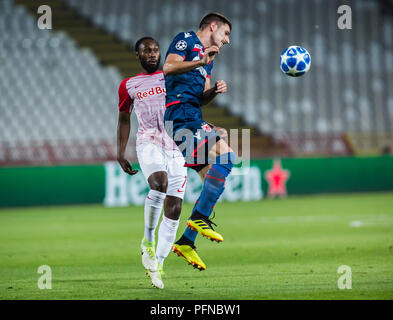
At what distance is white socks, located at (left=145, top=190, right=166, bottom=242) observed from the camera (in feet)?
21.7

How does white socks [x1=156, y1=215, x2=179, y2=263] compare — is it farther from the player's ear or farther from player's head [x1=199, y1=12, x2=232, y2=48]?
the player's ear

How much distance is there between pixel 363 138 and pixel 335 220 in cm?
978

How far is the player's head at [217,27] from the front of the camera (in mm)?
6707

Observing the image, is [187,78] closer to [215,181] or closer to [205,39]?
[205,39]

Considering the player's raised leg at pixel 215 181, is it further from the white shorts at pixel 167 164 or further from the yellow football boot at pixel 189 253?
the white shorts at pixel 167 164

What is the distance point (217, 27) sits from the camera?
22.0 feet

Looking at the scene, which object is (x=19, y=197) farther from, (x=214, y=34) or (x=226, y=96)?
(x=214, y=34)

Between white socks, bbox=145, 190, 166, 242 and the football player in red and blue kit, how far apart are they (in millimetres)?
325

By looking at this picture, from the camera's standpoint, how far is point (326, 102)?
24.1 meters

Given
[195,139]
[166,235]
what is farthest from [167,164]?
[166,235]

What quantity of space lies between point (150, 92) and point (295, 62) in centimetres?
154
